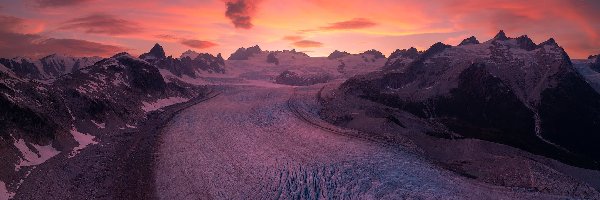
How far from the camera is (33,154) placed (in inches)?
1810

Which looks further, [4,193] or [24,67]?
[24,67]

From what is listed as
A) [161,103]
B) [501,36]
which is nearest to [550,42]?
[501,36]

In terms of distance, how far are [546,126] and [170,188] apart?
56.4m

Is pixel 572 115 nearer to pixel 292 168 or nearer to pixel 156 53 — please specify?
pixel 292 168

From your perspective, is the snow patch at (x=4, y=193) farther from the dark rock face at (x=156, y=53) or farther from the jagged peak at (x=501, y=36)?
the dark rock face at (x=156, y=53)

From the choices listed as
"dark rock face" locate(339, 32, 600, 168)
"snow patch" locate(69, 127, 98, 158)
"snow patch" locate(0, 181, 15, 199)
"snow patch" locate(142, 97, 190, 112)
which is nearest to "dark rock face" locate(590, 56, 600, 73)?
"dark rock face" locate(339, 32, 600, 168)

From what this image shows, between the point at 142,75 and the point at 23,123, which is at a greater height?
the point at 142,75

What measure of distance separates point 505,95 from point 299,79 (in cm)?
10694

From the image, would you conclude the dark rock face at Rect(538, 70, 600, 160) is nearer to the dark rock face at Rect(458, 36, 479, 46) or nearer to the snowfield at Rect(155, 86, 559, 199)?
the snowfield at Rect(155, 86, 559, 199)

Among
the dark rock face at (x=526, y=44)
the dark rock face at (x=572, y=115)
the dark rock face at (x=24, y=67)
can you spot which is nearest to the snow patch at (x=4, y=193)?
the dark rock face at (x=572, y=115)

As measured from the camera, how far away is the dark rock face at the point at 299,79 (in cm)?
17088

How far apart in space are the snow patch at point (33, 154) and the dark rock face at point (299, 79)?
12312cm

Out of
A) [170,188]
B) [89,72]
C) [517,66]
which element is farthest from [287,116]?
[517,66]

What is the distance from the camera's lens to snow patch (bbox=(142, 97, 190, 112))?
7981cm
